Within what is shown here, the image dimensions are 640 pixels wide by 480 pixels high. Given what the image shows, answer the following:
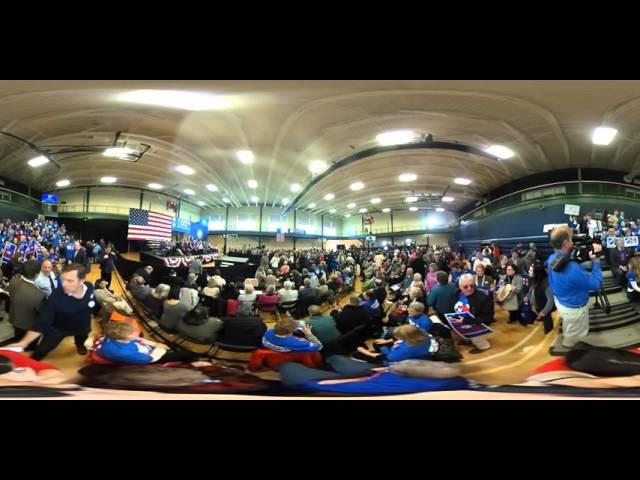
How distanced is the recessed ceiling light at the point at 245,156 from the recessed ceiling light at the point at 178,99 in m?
0.21

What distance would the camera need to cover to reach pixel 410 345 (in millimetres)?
1056

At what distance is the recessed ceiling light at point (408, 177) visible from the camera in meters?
1.18

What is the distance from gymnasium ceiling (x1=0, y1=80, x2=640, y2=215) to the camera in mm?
1027

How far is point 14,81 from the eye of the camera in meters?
1.02

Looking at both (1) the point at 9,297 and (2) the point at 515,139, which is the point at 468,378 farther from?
(1) the point at 9,297

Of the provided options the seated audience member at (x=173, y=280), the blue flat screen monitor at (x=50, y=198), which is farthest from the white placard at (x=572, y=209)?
the blue flat screen monitor at (x=50, y=198)

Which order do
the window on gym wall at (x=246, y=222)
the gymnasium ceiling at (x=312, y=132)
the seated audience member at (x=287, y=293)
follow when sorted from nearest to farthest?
the gymnasium ceiling at (x=312, y=132) → the seated audience member at (x=287, y=293) → the window on gym wall at (x=246, y=222)

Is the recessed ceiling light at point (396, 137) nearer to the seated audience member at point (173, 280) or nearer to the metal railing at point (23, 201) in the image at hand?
the seated audience member at point (173, 280)

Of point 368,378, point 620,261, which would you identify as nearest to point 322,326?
point 368,378

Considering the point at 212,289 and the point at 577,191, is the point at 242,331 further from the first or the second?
the point at 577,191

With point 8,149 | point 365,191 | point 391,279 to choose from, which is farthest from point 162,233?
point 391,279

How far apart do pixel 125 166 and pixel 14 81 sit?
51 centimetres

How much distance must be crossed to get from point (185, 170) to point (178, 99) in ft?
1.11

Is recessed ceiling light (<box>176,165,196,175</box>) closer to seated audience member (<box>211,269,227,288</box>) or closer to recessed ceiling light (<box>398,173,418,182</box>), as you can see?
seated audience member (<box>211,269,227,288</box>)
